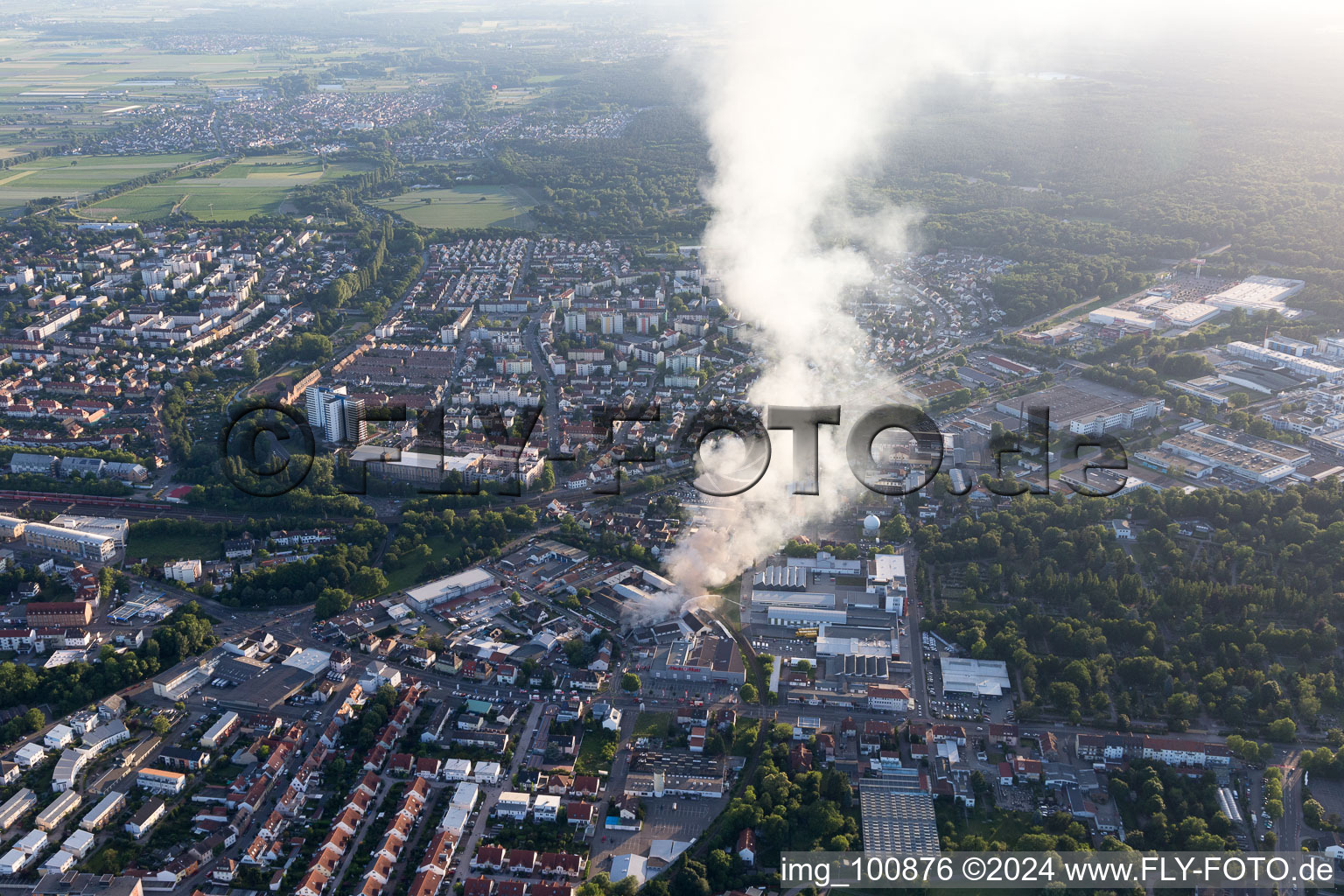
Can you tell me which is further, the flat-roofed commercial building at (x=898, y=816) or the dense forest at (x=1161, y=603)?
the dense forest at (x=1161, y=603)

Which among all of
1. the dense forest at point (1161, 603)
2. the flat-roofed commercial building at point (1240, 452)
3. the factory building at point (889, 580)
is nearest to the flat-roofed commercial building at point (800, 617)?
the factory building at point (889, 580)

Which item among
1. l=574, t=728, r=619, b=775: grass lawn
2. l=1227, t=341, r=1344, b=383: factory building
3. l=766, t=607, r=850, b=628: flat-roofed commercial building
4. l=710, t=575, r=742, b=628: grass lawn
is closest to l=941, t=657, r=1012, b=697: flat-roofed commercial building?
l=766, t=607, r=850, b=628: flat-roofed commercial building

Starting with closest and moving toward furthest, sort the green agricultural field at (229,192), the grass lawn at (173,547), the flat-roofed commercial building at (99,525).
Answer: the grass lawn at (173,547) < the flat-roofed commercial building at (99,525) < the green agricultural field at (229,192)

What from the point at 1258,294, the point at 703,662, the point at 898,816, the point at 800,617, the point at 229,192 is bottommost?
the point at 898,816

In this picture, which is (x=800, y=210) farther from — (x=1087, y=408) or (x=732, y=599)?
(x=732, y=599)

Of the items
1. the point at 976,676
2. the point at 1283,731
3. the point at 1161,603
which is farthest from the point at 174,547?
the point at 1283,731

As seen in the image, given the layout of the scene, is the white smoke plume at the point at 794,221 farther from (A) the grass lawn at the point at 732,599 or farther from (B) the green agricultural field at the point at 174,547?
(B) the green agricultural field at the point at 174,547

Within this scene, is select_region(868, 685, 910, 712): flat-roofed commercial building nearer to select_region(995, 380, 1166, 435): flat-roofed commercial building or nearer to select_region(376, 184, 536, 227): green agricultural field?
select_region(995, 380, 1166, 435): flat-roofed commercial building
